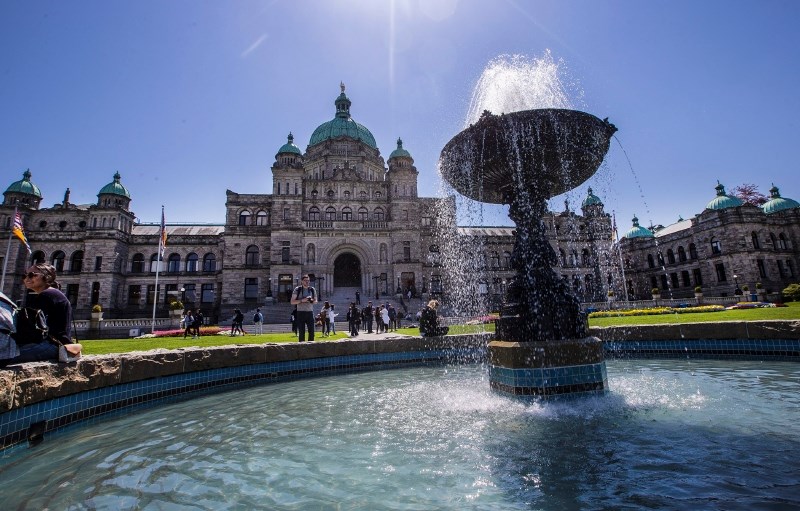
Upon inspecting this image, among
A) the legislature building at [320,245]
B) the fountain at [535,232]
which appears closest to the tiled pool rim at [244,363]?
the fountain at [535,232]

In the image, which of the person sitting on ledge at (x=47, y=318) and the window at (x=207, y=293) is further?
the window at (x=207, y=293)

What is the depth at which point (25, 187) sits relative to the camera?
41.5 meters

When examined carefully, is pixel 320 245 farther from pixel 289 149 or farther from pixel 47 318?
pixel 47 318

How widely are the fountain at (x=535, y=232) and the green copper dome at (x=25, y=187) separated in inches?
2140

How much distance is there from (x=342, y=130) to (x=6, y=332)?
4310 cm

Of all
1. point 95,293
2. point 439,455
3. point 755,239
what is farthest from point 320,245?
point 755,239

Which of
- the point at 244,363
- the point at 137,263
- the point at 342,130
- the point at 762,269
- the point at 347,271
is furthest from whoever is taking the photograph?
the point at 342,130

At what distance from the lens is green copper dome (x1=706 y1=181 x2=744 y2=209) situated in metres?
40.2

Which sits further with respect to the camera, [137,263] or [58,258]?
[137,263]

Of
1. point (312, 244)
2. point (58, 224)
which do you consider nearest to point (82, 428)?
point (312, 244)

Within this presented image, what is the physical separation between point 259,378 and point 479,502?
21.8 ft

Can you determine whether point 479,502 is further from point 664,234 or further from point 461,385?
point 664,234

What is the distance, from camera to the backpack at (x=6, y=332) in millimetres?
3602

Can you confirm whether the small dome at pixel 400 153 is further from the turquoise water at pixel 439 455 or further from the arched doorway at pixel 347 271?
the turquoise water at pixel 439 455
